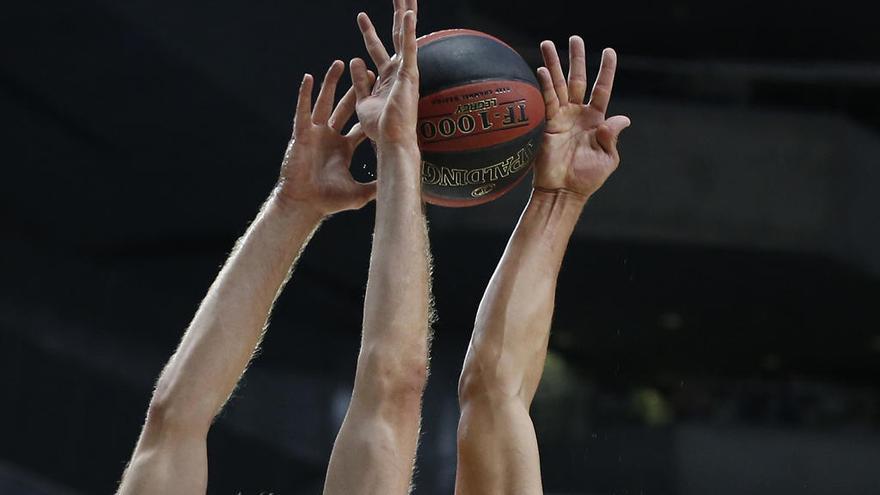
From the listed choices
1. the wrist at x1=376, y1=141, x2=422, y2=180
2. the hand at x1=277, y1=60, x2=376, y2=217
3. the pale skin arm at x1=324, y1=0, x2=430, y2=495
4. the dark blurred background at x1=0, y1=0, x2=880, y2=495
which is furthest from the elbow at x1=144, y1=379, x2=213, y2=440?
the dark blurred background at x1=0, y1=0, x2=880, y2=495

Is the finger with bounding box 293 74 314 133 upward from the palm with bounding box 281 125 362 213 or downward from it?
upward

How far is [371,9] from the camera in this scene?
8320 mm

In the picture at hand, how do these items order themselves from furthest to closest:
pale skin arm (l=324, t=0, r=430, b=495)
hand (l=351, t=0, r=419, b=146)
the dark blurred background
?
the dark blurred background < hand (l=351, t=0, r=419, b=146) < pale skin arm (l=324, t=0, r=430, b=495)

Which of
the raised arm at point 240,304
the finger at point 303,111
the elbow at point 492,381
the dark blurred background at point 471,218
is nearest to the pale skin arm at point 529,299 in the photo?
the elbow at point 492,381

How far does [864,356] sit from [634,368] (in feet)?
10.3

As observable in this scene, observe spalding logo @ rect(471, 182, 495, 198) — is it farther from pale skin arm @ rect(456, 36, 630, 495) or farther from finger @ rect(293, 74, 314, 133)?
finger @ rect(293, 74, 314, 133)

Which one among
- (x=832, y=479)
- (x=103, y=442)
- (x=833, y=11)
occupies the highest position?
(x=833, y=11)

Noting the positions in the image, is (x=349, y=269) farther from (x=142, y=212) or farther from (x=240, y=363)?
(x=240, y=363)

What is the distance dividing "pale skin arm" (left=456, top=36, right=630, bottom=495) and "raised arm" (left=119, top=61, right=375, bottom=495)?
382mm

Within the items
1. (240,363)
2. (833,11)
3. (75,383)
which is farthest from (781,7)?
(240,363)

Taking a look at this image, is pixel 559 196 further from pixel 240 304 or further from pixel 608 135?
pixel 240 304

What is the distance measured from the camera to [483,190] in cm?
250

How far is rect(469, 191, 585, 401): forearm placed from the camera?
7.89 feet

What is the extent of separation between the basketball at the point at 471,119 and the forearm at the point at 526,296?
12cm
